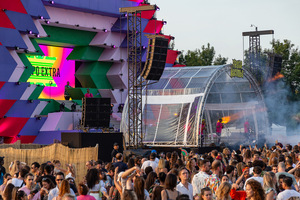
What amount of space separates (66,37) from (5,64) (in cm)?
634

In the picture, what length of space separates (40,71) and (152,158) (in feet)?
79.4

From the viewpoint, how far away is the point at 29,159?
72.9ft

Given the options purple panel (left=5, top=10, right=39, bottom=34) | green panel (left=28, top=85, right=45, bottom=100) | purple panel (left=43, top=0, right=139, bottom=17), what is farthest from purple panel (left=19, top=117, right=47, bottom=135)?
purple panel (left=43, top=0, right=139, bottom=17)

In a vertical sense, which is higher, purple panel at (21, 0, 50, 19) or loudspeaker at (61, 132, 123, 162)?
purple panel at (21, 0, 50, 19)

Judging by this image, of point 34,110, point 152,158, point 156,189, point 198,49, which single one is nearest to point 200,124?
point 34,110

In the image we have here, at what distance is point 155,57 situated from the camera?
28.8m

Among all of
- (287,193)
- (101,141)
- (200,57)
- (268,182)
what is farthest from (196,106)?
(200,57)

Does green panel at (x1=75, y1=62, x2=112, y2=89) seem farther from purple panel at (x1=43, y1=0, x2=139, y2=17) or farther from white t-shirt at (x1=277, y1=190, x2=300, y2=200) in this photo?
white t-shirt at (x1=277, y1=190, x2=300, y2=200)

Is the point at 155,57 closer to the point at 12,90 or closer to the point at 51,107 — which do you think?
the point at 12,90

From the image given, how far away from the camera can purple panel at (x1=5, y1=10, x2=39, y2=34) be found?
31.4 m

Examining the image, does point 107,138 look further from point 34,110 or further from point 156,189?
point 156,189

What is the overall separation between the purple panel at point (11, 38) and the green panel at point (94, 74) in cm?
731

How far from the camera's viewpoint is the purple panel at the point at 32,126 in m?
33.3

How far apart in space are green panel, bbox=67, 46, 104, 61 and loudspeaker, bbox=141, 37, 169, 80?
30.6 feet
